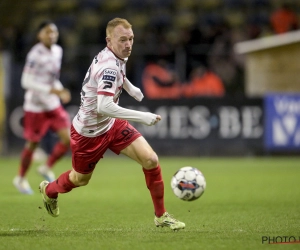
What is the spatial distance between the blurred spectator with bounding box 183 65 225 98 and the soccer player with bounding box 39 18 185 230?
10.8m

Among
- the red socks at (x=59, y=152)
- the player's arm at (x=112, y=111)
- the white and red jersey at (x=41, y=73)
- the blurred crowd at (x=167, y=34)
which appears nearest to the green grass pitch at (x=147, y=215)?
the red socks at (x=59, y=152)

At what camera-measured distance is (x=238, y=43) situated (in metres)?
19.0

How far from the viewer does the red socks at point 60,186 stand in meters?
7.29

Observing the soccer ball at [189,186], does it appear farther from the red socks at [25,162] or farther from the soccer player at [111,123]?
the red socks at [25,162]

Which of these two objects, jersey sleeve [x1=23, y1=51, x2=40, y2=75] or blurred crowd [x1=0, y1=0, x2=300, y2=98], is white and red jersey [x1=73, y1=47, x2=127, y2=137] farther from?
blurred crowd [x1=0, y1=0, x2=300, y2=98]

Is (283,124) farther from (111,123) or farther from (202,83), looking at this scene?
(111,123)

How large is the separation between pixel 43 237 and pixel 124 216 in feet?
5.55

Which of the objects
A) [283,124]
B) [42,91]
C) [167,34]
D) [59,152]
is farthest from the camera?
[167,34]

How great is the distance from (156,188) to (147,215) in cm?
128

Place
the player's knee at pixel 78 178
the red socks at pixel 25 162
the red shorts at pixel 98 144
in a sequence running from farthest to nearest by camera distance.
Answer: the red socks at pixel 25 162 < the player's knee at pixel 78 178 < the red shorts at pixel 98 144

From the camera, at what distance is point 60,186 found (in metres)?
7.34

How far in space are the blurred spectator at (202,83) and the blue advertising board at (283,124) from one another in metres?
1.89

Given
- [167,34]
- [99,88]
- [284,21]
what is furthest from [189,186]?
[167,34]

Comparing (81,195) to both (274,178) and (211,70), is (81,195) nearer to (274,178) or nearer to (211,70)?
(274,178)
